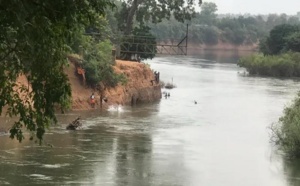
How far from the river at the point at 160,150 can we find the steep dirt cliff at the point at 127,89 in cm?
134

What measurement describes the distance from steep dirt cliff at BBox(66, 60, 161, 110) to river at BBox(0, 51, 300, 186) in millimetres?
1341

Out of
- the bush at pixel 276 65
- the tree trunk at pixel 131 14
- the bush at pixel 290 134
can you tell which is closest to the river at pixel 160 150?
the bush at pixel 290 134

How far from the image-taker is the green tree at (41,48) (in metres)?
12.0

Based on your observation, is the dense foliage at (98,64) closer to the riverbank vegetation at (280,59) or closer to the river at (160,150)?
the river at (160,150)

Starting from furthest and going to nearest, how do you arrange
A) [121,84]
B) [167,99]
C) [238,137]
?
[167,99] < [121,84] < [238,137]

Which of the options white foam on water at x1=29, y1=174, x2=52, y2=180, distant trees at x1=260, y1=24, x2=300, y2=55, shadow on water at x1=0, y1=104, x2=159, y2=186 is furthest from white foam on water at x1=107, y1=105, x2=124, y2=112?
distant trees at x1=260, y1=24, x2=300, y2=55

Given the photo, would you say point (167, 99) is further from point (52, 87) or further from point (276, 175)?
point (52, 87)

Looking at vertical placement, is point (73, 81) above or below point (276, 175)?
above

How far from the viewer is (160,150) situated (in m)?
34.5

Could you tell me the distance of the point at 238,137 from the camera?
41.1m

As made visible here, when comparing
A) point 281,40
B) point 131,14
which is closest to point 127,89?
point 131,14

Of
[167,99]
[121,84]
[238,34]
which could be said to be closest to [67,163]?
[121,84]

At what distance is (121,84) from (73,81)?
5171mm

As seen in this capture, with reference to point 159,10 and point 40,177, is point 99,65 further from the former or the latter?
point 40,177
